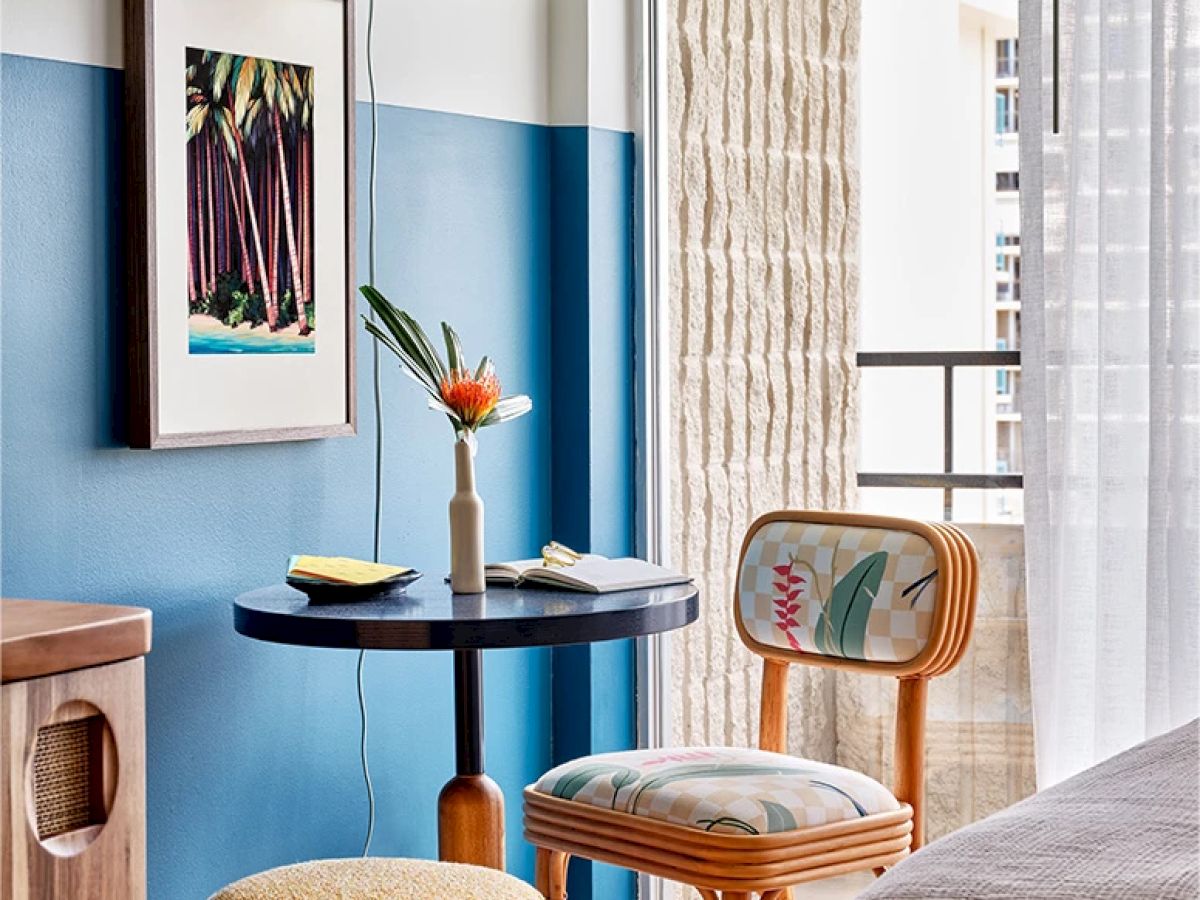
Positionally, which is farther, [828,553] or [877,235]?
[877,235]

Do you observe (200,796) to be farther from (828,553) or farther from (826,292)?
(826,292)

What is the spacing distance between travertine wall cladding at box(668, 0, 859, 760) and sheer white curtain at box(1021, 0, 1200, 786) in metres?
0.71

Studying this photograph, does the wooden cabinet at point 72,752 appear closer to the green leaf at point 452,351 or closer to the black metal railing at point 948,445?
the green leaf at point 452,351

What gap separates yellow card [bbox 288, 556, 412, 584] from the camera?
2.53 metres

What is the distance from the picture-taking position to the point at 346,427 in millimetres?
2859

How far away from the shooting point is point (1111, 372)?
331 cm

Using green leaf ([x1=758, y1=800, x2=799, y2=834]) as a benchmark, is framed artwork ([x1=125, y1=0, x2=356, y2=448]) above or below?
above

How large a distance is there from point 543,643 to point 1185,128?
1.68 metres

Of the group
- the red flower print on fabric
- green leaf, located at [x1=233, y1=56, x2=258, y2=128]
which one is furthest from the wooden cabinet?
the red flower print on fabric

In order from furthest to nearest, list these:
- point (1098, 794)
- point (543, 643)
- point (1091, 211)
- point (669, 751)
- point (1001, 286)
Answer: point (1001, 286) < point (1091, 211) < point (669, 751) < point (543, 643) < point (1098, 794)

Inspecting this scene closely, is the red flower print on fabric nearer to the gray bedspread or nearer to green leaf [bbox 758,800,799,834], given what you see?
green leaf [bbox 758,800,799,834]

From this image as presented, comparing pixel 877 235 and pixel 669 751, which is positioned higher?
pixel 877 235

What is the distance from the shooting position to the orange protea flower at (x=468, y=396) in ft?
8.75

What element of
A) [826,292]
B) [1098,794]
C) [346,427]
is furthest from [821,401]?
[1098,794]
